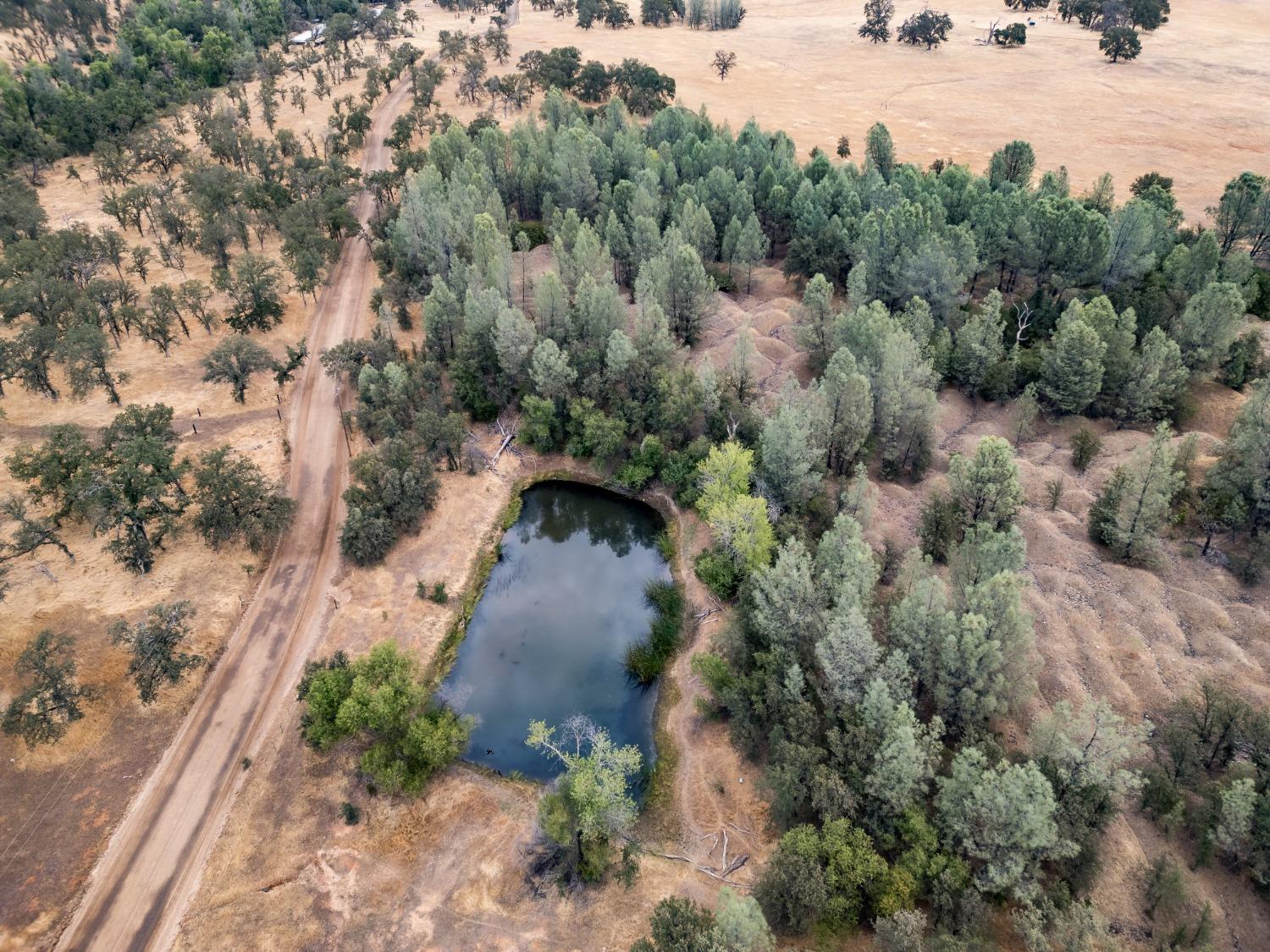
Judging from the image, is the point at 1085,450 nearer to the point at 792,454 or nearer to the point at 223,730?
the point at 792,454

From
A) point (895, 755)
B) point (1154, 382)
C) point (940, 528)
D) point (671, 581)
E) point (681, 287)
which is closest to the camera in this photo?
point (895, 755)

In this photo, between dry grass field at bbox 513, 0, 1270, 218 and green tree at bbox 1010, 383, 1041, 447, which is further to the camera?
Answer: dry grass field at bbox 513, 0, 1270, 218

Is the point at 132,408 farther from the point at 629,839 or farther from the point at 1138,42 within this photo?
the point at 1138,42

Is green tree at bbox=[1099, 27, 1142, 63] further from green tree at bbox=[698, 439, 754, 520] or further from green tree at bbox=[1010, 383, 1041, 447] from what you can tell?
green tree at bbox=[698, 439, 754, 520]

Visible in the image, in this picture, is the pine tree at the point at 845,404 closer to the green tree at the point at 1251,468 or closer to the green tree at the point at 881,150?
the green tree at the point at 1251,468

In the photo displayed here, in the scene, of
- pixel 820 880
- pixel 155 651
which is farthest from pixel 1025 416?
pixel 155 651

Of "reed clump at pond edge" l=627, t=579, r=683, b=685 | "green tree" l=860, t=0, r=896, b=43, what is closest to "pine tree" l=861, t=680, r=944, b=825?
"reed clump at pond edge" l=627, t=579, r=683, b=685

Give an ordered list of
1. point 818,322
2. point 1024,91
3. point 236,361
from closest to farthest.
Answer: point 818,322 < point 236,361 < point 1024,91
